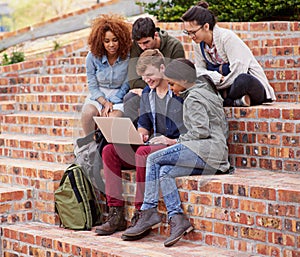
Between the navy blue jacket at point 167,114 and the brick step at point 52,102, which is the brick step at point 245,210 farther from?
the brick step at point 52,102

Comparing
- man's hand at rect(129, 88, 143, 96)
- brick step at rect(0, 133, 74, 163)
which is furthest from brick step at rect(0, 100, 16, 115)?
man's hand at rect(129, 88, 143, 96)

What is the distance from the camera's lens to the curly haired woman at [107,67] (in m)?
5.98

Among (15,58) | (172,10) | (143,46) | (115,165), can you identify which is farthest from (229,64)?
(15,58)

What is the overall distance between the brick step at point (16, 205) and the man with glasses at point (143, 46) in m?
1.14

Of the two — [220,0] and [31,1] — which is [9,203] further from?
[31,1]

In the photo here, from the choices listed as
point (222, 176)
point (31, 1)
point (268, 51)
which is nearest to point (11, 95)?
point (268, 51)

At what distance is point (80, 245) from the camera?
532 cm

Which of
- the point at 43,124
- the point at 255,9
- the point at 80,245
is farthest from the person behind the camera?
the point at 255,9

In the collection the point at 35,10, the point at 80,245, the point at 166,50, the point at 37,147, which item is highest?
the point at 35,10

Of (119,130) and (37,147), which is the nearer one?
(119,130)

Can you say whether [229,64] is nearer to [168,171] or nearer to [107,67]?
[107,67]

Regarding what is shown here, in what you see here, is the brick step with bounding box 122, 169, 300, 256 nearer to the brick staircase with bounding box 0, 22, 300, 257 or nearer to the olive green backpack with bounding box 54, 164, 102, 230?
the brick staircase with bounding box 0, 22, 300, 257

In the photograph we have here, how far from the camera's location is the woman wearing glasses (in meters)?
5.71

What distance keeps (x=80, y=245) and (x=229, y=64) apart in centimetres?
180
